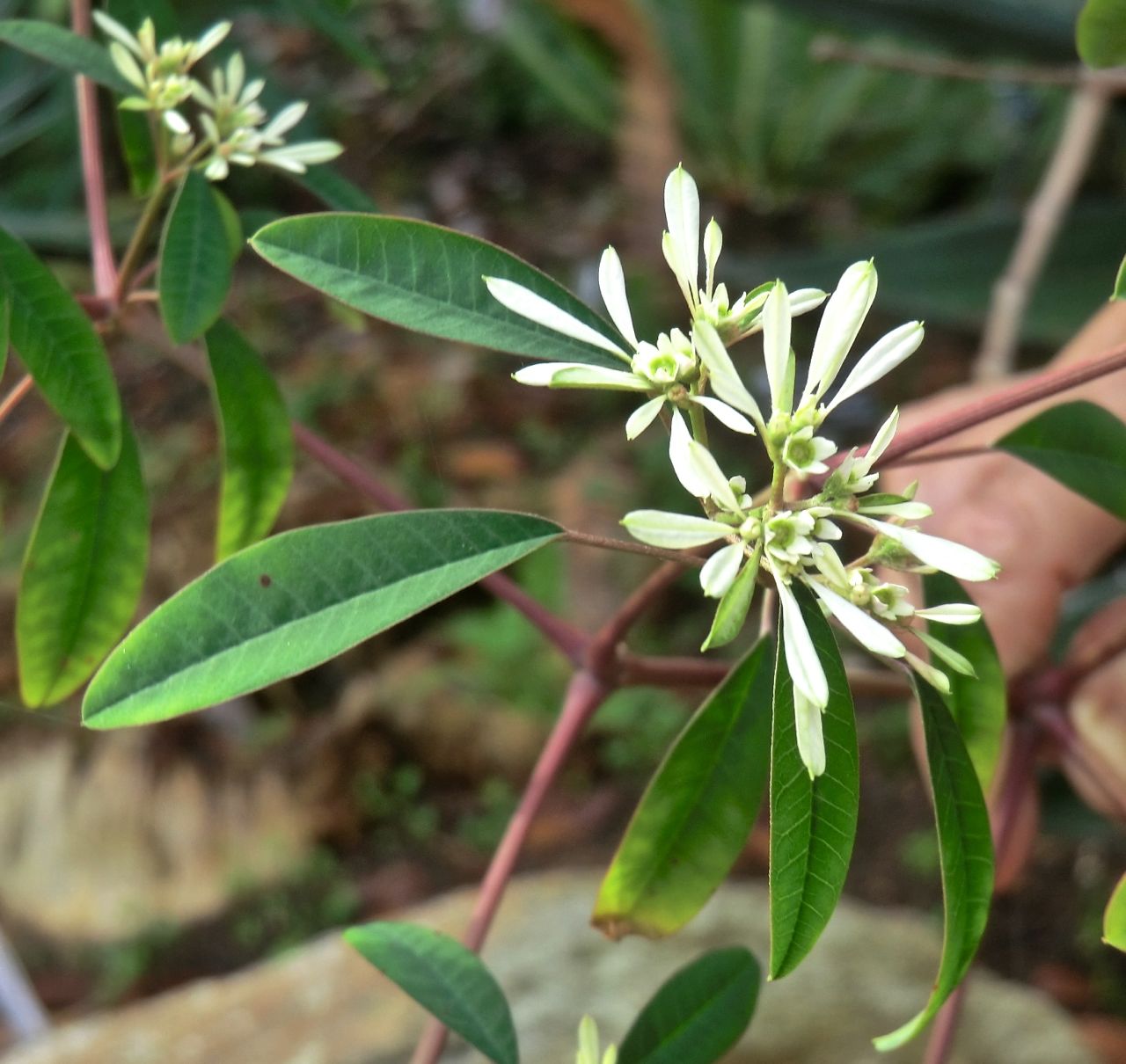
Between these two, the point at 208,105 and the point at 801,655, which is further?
the point at 208,105

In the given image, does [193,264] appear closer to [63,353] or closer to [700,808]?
[63,353]

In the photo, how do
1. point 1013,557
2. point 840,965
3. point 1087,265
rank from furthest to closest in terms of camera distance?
point 1087,265 < point 840,965 < point 1013,557

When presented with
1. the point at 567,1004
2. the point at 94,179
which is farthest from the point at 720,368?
the point at 567,1004

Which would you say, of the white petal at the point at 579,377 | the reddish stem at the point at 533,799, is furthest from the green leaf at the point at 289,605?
the reddish stem at the point at 533,799

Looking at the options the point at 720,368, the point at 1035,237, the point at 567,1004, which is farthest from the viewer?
the point at 1035,237

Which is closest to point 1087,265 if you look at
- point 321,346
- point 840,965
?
point 840,965

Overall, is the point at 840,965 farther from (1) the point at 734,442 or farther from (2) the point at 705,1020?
(1) the point at 734,442
